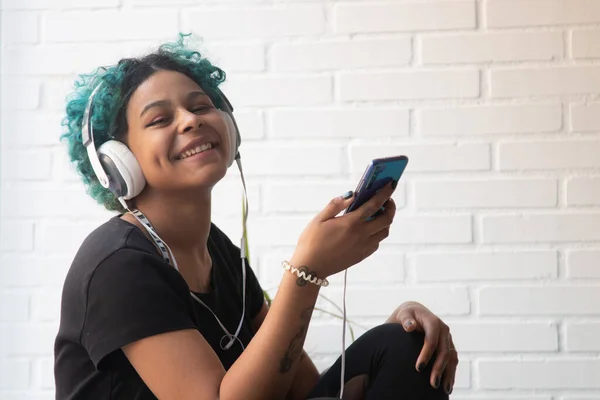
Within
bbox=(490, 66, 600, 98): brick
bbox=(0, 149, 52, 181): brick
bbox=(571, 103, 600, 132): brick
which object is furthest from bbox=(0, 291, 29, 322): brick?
bbox=(571, 103, 600, 132): brick

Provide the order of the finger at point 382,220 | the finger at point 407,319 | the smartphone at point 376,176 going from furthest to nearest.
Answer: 1. the finger at point 407,319
2. the finger at point 382,220
3. the smartphone at point 376,176

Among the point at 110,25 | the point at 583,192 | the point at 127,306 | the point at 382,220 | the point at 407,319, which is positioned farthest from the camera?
the point at 110,25

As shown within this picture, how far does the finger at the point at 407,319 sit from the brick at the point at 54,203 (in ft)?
3.13

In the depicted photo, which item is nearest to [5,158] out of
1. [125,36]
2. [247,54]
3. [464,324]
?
[125,36]

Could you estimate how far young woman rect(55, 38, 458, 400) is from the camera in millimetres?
1022

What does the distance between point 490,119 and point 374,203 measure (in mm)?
897

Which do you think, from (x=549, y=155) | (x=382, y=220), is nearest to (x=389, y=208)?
(x=382, y=220)

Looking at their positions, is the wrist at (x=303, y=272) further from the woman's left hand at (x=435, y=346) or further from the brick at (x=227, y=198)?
Result: the brick at (x=227, y=198)

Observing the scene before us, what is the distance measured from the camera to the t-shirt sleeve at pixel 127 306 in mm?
1010

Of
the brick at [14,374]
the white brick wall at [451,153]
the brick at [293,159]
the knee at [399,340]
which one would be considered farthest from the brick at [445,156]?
the brick at [14,374]

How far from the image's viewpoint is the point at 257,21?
1.91 metres

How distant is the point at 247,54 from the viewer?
1916 millimetres

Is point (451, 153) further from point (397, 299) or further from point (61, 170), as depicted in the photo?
point (61, 170)

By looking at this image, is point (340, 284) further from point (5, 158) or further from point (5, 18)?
point (5, 18)
